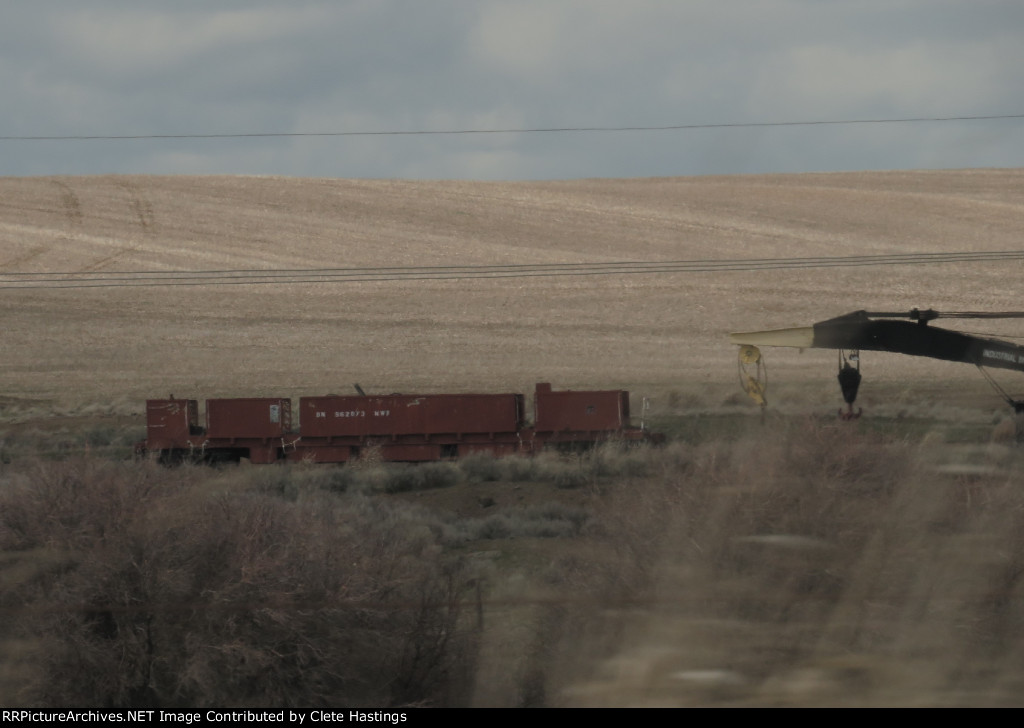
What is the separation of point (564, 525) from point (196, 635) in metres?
8.03

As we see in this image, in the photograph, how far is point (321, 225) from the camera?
5609cm

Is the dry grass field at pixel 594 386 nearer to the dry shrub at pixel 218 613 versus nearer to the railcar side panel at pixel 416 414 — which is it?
the dry shrub at pixel 218 613

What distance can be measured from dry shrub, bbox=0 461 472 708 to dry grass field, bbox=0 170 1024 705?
42 millimetres

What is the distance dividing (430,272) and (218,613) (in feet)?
140

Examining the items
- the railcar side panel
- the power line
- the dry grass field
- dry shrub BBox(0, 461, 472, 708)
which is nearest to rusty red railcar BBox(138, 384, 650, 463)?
the railcar side panel

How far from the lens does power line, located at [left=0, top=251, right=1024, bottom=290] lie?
45938mm

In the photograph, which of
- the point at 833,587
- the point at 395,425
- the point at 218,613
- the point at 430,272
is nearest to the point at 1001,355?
the point at 395,425

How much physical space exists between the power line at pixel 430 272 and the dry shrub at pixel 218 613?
40.4 metres

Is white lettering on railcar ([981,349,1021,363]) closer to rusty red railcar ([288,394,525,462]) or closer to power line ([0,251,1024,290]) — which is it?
rusty red railcar ([288,394,525,462])

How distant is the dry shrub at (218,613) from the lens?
21.9ft

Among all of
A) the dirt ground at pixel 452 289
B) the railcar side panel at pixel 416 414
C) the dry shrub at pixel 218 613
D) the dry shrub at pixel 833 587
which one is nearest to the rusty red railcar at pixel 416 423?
the railcar side panel at pixel 416 414

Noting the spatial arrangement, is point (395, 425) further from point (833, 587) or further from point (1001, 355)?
point (833, 587)

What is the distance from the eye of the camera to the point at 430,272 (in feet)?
161
